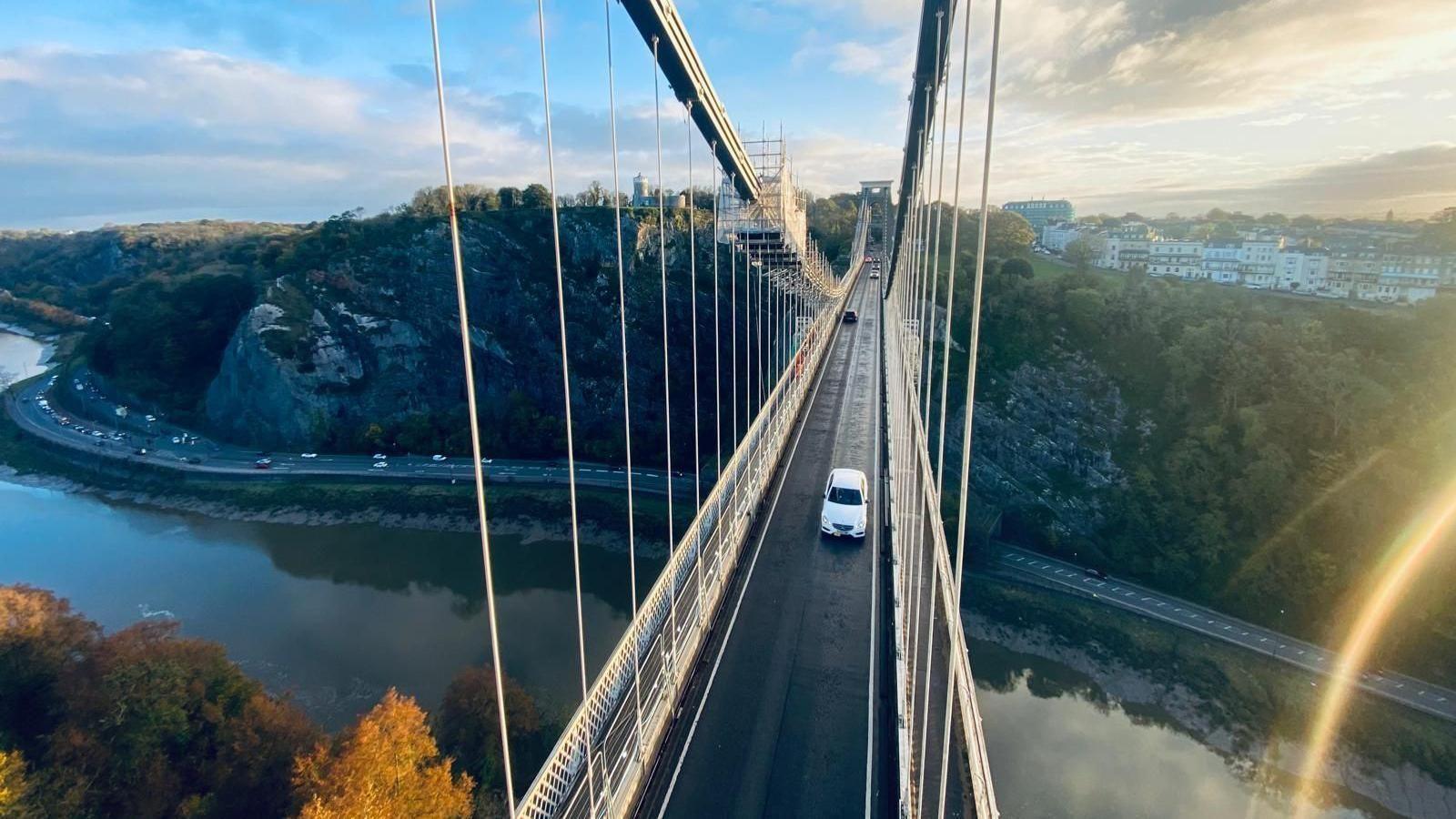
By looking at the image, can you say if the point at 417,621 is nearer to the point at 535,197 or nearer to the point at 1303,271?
the point at 535,197

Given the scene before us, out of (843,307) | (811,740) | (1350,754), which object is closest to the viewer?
(811,740)

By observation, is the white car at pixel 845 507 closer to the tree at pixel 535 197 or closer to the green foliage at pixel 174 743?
the green foliage at pixel 174 743

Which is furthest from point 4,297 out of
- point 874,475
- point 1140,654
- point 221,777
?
point 1140,654

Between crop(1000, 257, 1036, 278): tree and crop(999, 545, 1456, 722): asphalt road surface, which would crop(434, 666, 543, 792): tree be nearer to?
crop(999, 545, 1456, 722): asphalt road surface

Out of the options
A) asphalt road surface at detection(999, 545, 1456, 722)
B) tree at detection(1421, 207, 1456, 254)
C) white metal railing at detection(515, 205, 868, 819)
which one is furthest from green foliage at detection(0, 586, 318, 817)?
tree at detection(1421, 207, 1456, 254)

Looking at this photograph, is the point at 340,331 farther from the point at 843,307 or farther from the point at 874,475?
the point at 874,475

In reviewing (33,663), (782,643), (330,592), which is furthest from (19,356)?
(782,643)
